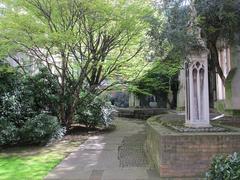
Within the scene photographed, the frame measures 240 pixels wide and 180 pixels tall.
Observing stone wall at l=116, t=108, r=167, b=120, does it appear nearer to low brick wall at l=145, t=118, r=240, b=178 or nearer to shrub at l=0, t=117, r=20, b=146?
shrub at l=0, t=117, r=20, b=146

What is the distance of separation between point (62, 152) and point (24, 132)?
6.33 feet

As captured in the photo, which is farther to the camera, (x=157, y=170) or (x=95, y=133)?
(x=95, y=133)

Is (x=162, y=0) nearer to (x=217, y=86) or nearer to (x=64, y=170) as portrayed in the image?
(x=64, y=170)

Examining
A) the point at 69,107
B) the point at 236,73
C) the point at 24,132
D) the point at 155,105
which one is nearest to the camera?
the point at 24,132

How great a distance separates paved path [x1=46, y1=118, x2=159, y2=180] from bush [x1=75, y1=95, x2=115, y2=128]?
323cm

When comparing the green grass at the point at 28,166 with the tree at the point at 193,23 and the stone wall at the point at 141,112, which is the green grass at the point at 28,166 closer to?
the tree at the point at 193,23

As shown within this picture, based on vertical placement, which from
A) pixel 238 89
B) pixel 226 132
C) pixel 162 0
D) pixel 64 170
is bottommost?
pixel 64 170

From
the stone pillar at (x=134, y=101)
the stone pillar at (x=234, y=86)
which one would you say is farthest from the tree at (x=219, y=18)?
the stone pillar at (x=134, y=101)

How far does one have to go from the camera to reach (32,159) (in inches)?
440

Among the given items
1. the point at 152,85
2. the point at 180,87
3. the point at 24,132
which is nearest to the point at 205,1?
the point at 24,132

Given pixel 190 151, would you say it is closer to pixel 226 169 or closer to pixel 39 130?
pixel 226 169

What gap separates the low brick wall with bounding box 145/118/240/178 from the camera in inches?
314

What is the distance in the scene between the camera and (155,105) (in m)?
28.8

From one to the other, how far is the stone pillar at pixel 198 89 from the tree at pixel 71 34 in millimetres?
3812
